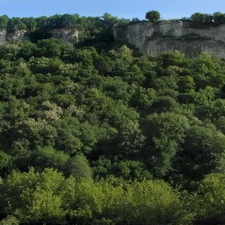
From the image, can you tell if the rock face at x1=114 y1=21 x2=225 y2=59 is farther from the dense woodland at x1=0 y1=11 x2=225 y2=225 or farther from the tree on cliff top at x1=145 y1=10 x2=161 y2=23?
the dense woodland at x1=0 y1=11 x2=225 y2=225

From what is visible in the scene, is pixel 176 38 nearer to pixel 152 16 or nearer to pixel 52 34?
pixel 152 16

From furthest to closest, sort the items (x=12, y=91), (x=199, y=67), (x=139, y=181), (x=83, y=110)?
1. (x=199, y=67)
2. (x=12, y=91)
3. (x=83, y=110)
4. (x=139, y=181)

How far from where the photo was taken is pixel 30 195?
1529 inches

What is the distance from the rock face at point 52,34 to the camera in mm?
86231

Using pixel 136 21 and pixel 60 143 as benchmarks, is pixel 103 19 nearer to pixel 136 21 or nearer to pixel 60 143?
pixel 136 21

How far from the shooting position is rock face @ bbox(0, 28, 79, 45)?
86.2m

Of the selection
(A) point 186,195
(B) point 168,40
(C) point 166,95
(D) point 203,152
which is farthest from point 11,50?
(A) point 186,195

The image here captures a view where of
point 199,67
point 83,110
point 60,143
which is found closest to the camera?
point 60,143

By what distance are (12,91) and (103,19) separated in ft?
116

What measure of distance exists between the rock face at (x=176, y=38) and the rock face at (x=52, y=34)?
9.48 metres

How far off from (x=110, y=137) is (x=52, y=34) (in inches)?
1665

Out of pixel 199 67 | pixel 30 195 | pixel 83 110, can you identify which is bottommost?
pixel 30 195

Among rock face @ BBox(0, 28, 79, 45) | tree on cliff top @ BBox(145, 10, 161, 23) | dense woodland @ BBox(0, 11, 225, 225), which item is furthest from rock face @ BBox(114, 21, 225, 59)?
rock face @ BBox(0, 28, 79, 45)

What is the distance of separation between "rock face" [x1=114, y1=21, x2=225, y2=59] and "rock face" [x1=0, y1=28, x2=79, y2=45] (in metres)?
9.48
